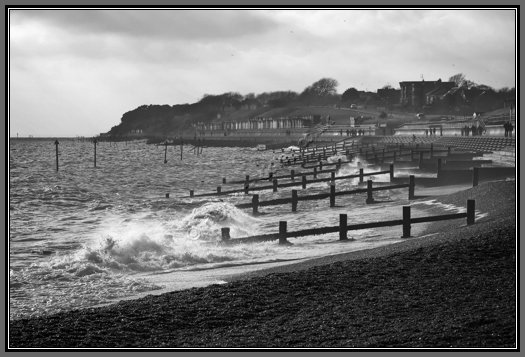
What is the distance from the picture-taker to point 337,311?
37.7 ft

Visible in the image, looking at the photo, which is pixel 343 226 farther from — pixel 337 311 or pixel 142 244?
pixel 337 311

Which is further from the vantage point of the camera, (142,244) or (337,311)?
(142,244)

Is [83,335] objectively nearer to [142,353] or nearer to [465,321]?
[142,353]

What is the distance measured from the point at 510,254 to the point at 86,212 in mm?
27478

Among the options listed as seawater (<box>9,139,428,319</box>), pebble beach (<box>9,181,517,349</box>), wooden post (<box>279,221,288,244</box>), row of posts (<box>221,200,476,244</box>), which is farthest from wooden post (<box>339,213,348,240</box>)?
pebble beach (<box>9,181,517,349</box>)

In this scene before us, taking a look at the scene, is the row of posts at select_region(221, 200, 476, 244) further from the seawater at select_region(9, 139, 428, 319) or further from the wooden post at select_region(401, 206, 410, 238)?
the seawater at select_region(9, 139, 428, 319)

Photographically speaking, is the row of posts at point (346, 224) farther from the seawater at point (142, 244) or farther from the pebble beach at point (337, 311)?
the pebble beach at point (337, 311)

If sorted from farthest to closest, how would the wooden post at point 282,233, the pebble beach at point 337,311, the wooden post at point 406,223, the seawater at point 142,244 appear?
the wooden post at point 406,223, the wooden post at point 282,233, the seawater at point 142,244, the pebble beach at point 337,311

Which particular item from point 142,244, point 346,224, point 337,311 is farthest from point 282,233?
point 337,311

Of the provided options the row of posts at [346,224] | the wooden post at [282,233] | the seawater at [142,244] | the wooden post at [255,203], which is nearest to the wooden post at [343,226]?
the row of posts at [346,224]

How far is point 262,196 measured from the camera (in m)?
41.4

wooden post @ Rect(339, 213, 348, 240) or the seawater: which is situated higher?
wooden post @ Rect(339, 213, 348, 240)

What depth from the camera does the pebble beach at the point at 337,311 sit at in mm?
9969

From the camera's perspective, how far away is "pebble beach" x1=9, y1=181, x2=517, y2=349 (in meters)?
9.97
